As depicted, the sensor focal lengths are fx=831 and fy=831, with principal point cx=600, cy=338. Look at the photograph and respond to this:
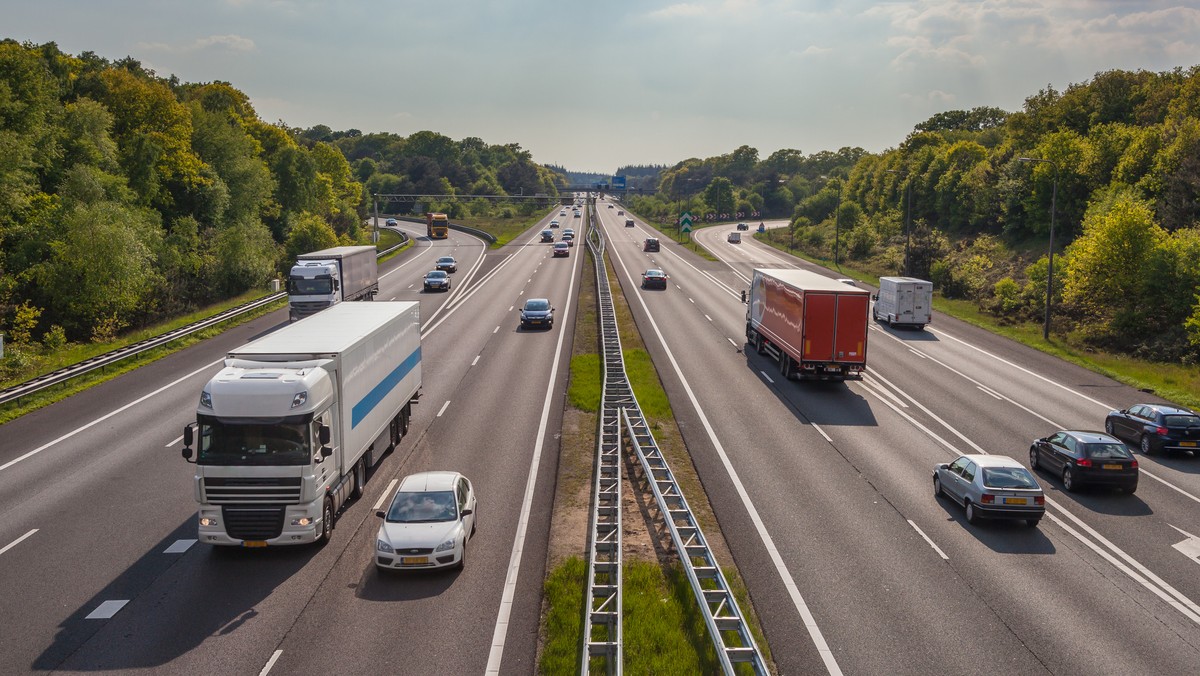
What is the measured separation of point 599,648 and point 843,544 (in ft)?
26.8

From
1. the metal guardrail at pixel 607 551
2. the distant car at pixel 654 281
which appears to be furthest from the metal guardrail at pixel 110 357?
the distant car at pixel 654 281

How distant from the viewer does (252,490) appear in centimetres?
1661

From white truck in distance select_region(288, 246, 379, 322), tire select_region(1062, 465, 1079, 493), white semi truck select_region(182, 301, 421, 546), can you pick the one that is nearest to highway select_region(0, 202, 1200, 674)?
tire select_region(1062, 465, 1079, 493)

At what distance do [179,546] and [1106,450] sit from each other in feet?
77.7

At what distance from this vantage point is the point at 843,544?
18.7 meters

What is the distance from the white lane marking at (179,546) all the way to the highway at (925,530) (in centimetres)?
1198

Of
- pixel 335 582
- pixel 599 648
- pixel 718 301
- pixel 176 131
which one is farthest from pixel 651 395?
pixel 176 131

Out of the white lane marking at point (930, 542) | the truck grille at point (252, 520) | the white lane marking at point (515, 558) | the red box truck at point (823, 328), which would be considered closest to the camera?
the white lane marking at point (515, 558)

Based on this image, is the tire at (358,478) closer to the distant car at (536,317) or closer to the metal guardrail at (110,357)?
the metal guardrail at (110,357)

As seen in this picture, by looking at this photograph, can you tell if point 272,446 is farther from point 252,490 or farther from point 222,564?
point 222,564

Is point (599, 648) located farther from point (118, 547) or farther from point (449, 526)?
point (118, 547)

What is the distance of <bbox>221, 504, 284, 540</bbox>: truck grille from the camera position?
1673cm

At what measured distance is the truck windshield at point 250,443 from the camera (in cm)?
1653

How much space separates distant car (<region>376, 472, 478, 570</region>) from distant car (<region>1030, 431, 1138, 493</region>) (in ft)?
54.2
